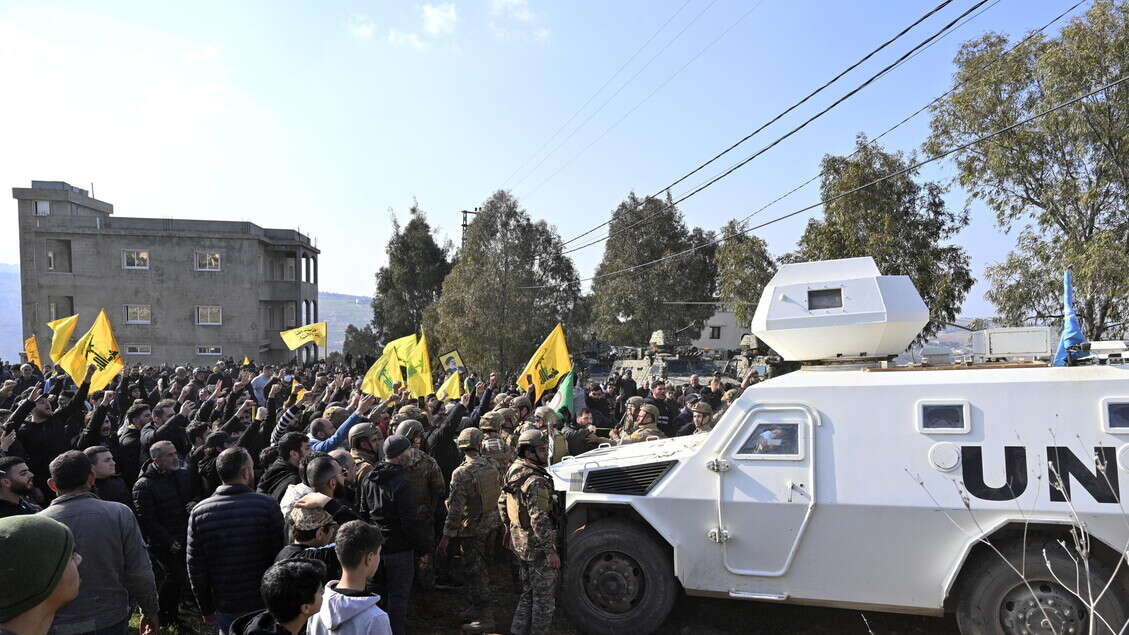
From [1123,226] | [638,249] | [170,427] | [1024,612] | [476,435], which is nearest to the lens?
[1024,612]

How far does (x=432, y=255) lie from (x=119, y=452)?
4187 centimetres

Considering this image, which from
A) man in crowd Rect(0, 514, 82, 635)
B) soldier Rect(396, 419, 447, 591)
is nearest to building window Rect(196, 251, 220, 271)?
soldier Rect(396, 419, 447, 591)

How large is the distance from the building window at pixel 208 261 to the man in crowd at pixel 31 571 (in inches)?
1802

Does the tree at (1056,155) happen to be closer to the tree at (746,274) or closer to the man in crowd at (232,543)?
the tree at (746,274)

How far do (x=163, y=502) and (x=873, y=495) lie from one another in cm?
535

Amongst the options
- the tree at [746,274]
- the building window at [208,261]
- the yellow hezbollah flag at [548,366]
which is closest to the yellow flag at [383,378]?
the yellow hezbollah flag at [548,366]

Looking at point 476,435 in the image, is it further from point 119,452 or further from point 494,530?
point 119,452

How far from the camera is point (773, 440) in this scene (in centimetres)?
577

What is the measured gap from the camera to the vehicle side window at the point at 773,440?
18.8 feet

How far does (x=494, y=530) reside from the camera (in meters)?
6.46

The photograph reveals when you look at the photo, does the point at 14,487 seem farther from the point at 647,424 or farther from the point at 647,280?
the point at 647,280

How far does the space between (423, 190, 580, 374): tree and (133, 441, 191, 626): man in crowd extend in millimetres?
27789

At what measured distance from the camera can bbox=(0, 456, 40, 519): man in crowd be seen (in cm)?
444

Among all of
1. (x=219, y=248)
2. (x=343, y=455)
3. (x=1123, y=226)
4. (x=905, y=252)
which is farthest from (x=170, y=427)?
(x=219, y=248)
